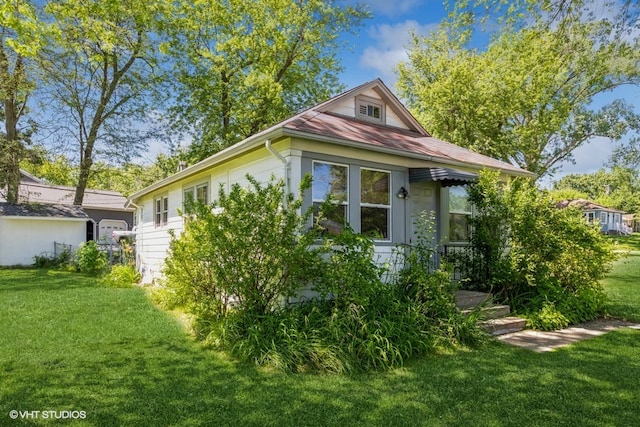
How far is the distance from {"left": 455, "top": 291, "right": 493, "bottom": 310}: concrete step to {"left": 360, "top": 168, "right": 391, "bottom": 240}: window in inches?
68.1

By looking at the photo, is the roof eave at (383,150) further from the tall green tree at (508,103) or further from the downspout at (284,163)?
the tall green tree at (508,103)

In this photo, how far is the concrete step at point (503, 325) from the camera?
6.44 metres

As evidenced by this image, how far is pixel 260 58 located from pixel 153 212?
380 inches

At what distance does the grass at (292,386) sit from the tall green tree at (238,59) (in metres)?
14.3

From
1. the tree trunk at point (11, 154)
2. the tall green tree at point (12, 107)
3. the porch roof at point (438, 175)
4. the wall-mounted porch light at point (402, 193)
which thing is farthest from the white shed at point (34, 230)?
the porch roof at point (438, 175)

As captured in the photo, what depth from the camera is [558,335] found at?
254 inches

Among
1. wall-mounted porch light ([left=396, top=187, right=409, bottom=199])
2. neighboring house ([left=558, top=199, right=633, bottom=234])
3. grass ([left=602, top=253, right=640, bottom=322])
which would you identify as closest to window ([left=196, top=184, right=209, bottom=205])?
wall-mounted porch light ([left=396, top=187, right=409, bottom=199])

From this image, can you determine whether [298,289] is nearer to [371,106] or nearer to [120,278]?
[371,106]

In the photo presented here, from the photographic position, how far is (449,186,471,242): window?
8859 mm

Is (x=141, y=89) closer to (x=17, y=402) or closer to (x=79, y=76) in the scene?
(x=79, y=76)

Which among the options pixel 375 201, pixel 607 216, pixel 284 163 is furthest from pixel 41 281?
pixel 607 216

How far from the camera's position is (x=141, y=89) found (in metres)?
20.3

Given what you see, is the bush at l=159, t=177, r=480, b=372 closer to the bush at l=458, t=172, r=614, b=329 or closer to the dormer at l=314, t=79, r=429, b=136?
the bush at l=458, t=172, r=614, b=329

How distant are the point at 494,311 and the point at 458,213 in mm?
2627
